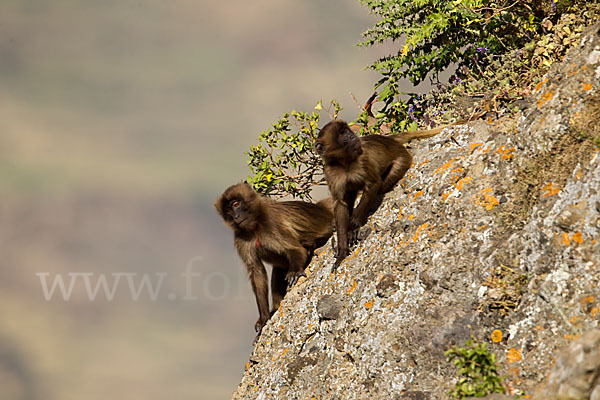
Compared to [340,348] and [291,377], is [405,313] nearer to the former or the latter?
[340,348]

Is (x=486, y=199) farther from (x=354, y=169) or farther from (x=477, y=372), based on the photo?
(x=477, y=372)

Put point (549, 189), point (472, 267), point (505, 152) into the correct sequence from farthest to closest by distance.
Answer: point (505, 152) → point (472, 267) → point (549, 189)

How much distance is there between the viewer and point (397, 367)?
17.5 feet

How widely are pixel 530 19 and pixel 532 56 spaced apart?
841 millimetres

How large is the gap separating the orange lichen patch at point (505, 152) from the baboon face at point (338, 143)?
1485 millimetres

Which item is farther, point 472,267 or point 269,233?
point 269,233

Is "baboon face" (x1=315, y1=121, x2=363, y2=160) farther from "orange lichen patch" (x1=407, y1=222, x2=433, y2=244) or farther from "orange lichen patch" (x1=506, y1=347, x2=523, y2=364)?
"orange lichen patch" (x1=506, y1=347, x2=523, y2=364)

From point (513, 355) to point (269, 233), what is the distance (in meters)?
3.91

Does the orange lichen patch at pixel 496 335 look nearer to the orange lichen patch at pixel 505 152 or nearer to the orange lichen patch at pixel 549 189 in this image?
the orange lichen patch at pixel 549 189

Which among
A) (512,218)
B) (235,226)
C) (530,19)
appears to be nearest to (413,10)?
(530,19)

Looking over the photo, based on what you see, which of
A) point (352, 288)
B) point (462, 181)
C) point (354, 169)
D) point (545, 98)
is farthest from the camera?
point (354, 169)

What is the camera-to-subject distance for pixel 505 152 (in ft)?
→ 19.0

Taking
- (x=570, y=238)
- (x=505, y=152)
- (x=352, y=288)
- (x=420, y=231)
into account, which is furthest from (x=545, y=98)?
(x=352, y=288)

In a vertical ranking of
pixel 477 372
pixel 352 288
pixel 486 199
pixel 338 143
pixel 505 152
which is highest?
pixel 338 143
